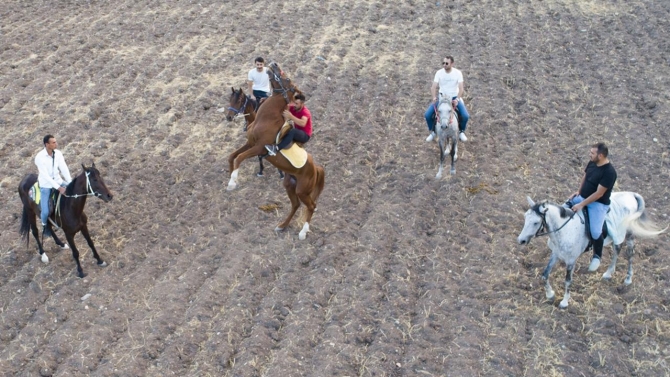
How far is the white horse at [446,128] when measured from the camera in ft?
34.4

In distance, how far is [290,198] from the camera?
9.60 m

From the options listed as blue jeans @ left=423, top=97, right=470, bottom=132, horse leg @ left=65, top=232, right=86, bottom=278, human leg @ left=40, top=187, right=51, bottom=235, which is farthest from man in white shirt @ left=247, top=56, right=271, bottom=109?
horse leg @ left=65, top=232, right=86, bottom=278

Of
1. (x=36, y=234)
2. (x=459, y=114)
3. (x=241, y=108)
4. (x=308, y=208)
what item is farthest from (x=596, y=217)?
(x=36, y=234)

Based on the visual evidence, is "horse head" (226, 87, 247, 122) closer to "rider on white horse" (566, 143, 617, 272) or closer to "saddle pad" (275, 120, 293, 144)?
"saddle pad" (275, 120, 293, 144)

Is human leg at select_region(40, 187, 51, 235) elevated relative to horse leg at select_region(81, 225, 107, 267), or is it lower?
elevated

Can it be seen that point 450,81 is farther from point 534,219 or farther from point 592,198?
point 534,219

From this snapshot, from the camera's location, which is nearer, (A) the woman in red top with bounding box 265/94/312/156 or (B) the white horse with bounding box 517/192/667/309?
(B) the white horse with bounding box 517/192/667/309

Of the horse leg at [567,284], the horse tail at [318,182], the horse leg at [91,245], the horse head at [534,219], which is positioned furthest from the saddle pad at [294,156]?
the horse leg at [567,284]

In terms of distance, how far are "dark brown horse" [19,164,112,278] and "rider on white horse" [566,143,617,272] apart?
258 inches

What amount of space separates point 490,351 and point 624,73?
10179mm

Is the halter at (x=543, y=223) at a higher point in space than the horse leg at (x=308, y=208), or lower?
higher

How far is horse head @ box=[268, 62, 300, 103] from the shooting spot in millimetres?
8836

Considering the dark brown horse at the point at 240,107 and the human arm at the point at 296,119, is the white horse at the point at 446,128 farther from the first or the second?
the dark brown horse at the point at 240,107

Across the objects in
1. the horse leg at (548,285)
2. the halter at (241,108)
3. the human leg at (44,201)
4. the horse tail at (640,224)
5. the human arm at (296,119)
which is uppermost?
the human arm at (296,119)
